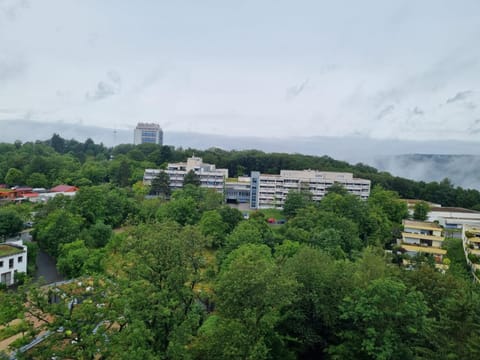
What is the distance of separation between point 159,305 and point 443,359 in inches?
222

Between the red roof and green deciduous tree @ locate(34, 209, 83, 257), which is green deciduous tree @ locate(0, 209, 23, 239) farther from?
the red roof

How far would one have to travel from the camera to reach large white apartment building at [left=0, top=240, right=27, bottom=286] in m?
14.0

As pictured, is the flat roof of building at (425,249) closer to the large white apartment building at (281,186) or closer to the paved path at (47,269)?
the large white apartment building at (281,186)

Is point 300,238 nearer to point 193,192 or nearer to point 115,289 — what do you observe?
point 193,192

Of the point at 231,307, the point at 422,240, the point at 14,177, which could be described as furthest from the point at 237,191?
the point at 231,307

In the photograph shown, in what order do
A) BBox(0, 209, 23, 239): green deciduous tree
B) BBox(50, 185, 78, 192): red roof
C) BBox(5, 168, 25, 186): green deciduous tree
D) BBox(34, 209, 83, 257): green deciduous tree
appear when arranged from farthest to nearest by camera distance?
BBox(5, 168, 25, 186): green deciduous tree, BBox(50, 185, 78, 192): red roof, BBox(0, 209, 23, 239): green deciduous tree, BBox(34, 209, 83, 257): green deciduous tree

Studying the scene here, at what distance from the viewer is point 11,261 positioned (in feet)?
47.0

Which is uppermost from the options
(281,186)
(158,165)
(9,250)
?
(158,165)

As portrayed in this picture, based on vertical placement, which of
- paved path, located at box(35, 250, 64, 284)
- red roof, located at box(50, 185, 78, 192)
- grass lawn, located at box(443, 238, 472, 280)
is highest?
red roof, located at box(50, 185, 78, 192)

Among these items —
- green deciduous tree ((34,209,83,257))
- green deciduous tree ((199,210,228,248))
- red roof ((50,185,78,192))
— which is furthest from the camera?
red roof ((50,185,78,192))

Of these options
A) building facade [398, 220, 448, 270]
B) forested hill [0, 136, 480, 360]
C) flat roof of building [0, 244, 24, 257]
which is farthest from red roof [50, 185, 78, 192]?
building facade [398, 220, 448, 270]

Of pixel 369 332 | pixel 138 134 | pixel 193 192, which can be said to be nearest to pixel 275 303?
pixel 369 332

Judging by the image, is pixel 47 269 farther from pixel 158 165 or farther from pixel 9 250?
pixel 158 165

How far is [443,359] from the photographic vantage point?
6.07 meters
